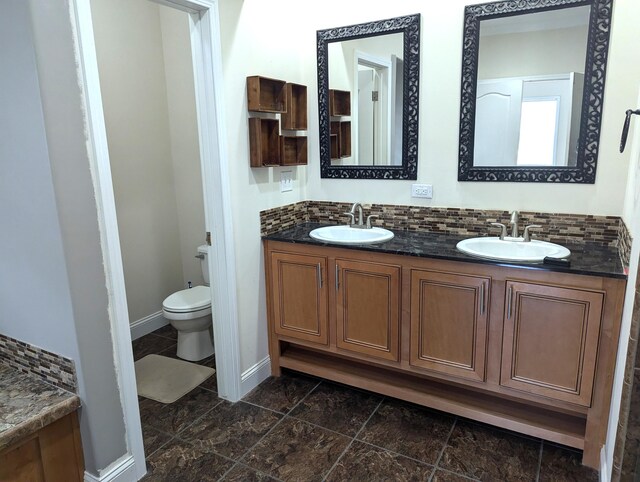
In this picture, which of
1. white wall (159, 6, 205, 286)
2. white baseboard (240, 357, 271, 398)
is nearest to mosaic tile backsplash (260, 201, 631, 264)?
white baseboard (240, 357, 271, 398)

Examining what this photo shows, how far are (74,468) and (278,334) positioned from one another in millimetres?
1234

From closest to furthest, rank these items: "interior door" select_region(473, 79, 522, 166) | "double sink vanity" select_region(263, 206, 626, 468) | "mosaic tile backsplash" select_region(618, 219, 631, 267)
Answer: "mosaic tile backsplash" select_region(618, 219, 631, 267), "double sink vanity" select_region(263, 206, 626, 468), "interior door" select_region(473, 79, 522, 166)

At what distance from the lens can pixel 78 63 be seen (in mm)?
1555

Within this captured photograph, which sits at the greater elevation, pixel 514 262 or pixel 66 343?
pixel 514 262

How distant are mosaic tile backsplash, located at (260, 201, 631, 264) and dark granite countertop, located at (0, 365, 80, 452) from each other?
131 centimetres

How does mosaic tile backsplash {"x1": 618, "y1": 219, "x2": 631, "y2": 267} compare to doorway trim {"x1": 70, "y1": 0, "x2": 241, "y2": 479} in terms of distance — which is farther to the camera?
mosaic tile backsplash {"x1": 618, "y1": 219, "x2": 631, "y2": 267}

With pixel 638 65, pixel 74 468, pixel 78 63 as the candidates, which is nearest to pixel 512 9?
pixel 638 65

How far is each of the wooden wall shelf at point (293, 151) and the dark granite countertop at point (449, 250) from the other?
1.38ft

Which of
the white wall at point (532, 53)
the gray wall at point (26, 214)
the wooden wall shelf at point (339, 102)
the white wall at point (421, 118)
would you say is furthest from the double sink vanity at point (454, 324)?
the gray wall at point (26, 214)

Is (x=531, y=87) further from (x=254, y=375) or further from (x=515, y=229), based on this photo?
(x=254, y=375)

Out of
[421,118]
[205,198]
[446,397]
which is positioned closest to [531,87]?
[421,118]

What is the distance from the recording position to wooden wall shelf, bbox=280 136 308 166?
103 inches

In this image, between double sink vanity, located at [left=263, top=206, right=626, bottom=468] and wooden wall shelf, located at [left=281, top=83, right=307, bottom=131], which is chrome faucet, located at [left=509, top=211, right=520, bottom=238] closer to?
double sink vanity, located at [left=263, top=206, right=626, bottom=468]

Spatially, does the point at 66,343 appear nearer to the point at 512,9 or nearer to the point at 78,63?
the point at 78,63
